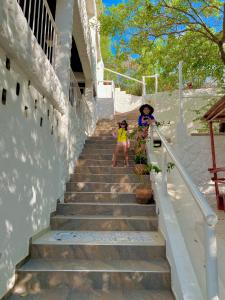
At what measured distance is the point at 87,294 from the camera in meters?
2.67

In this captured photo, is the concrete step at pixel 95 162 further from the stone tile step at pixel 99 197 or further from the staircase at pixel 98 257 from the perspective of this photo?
the staircase at pixel 98 257

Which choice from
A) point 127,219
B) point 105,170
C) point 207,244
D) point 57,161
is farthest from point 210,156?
point 207,244

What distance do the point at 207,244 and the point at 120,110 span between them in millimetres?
16249

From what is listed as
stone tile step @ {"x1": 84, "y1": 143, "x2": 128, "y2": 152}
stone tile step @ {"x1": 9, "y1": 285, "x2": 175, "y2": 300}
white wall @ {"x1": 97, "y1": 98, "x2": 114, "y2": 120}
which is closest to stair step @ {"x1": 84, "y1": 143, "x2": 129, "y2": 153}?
stone tile step @ {"x1": 84, "y1": 143, "x2": 128, "y2": 152}

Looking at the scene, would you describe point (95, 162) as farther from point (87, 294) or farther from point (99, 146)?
point (87, 294)

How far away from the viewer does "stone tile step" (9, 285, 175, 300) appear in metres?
2.59

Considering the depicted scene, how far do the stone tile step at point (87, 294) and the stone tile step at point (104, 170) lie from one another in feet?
10.2

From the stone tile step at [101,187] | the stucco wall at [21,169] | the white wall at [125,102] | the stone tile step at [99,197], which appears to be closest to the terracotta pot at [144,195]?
the stone tile step at [99,197]

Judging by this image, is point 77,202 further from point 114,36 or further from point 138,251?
point 114,36

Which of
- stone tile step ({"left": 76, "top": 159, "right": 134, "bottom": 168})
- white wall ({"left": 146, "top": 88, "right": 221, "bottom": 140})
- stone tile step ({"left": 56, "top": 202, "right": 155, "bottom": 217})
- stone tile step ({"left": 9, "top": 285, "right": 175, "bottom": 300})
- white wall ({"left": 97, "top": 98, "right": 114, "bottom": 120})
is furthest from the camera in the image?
white wall ({"left": 97, "top": 98, "right": 114, "bottom": 120})

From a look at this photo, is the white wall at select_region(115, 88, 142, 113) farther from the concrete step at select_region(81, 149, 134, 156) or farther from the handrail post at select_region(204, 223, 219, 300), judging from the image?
the handrail post at select_region(204, 223, 219, 300)

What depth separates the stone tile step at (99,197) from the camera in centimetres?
481

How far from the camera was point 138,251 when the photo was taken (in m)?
3.22

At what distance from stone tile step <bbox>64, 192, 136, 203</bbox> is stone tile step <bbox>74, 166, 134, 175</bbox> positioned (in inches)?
36.1
